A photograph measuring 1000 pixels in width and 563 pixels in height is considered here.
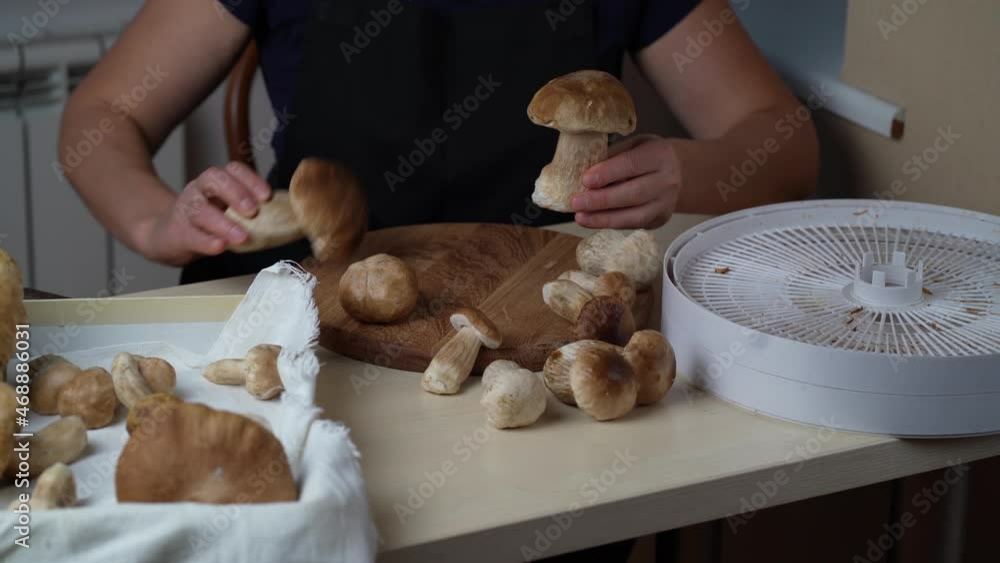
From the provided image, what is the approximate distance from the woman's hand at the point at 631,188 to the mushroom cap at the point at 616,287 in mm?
96

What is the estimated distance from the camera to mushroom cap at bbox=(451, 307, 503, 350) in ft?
3.21

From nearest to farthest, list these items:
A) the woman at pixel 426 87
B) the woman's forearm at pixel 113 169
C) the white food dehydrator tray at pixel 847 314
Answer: the white food dehydrator tray at pixel 847 314, the woman's forearm at pixel 113 169, the woman at pixel 426 87

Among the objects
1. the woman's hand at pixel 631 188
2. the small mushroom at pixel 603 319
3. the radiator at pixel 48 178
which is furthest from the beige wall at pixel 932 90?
the radiator at pixel 48 178

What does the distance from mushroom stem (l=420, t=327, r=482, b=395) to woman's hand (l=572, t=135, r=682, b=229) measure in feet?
0.71

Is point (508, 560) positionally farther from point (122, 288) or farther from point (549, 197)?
point (122, 288)

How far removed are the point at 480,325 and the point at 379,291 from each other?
→ 0.36 feet

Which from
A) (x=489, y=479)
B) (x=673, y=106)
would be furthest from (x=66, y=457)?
(x=673, y=106)

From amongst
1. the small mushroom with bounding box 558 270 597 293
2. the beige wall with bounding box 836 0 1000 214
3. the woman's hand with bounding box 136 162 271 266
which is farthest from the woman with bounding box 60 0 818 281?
the small mushroom with bounding box 558 270 597 293

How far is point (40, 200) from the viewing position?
2.36m

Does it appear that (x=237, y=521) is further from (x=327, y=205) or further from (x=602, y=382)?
(x=327, y=205)

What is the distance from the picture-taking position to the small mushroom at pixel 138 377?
863 millimetres

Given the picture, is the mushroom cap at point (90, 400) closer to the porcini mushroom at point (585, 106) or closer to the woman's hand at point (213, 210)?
the woman's hand at point (213, 210)

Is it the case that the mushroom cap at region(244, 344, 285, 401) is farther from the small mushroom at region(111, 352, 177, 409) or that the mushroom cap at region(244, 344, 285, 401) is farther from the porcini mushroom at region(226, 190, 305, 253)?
the porcini mushroom at region(226, 190, 305, 253)

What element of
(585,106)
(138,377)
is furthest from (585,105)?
(138,377)
